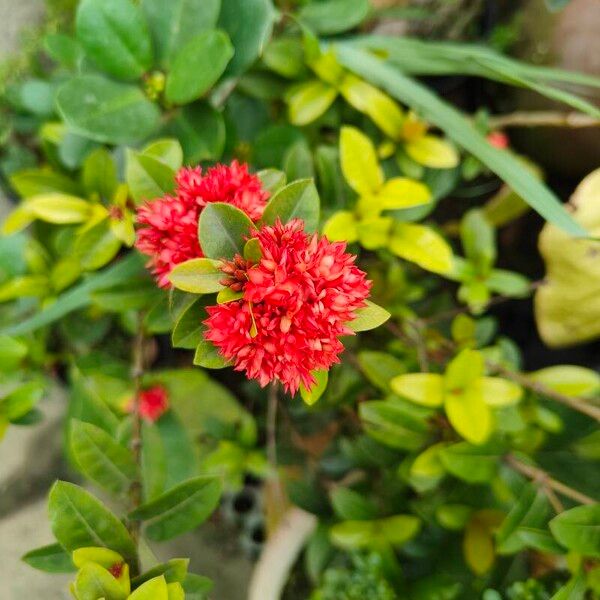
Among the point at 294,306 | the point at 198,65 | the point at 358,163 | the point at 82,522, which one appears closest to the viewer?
the point at 294,306

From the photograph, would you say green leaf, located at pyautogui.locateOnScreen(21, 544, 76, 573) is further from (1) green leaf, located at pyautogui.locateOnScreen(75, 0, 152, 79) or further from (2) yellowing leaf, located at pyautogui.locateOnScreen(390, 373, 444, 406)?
(1) green leaf, located at pyautogui.locateOnScreen(75, 0, 152, 79)

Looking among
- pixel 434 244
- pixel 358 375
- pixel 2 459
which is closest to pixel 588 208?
pixel 434 244

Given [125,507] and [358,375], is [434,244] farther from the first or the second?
[125,507]

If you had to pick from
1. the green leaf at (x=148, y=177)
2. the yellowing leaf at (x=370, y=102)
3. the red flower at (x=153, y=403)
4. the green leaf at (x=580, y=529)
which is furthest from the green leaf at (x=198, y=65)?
the green leaf at (x=580, y=529)

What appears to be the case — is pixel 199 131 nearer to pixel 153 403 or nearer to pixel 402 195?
pixel 402 195

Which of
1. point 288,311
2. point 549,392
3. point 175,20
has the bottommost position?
point 549,392

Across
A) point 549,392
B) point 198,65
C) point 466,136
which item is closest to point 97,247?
point 198,65

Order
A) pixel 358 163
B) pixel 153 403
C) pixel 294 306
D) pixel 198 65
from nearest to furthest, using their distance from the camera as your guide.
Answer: pixel 294 306 → pixel 198 65 → pixel 358 163 → pixel 153 403
